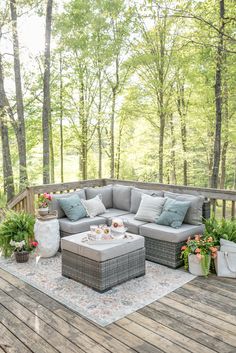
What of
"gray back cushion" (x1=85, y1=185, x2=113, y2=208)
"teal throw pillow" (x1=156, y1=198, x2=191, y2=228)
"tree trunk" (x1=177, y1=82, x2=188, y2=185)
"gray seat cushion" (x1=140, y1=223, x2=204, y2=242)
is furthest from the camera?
"tree trunk" (x1=177, y1=82, x2=188, y2=185)

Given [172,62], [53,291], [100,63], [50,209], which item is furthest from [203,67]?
Result: [53,291]

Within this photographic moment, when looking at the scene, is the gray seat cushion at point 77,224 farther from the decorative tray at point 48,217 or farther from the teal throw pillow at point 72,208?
the decorative tray at point 48,217

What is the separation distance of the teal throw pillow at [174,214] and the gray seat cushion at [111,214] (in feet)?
3.05

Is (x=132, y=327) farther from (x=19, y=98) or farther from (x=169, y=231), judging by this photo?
(x=19, y=98)

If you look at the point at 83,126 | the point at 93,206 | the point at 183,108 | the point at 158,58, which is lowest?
the point at 93,206

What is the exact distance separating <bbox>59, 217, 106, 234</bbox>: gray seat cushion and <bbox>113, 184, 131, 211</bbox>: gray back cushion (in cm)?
69

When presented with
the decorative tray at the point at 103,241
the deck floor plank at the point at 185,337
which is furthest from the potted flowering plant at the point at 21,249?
the deck floor plank at the point at 185,337

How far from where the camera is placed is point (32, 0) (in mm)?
6984

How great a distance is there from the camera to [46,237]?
4566 mm

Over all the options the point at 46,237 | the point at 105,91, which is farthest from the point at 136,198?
the point at 105,91

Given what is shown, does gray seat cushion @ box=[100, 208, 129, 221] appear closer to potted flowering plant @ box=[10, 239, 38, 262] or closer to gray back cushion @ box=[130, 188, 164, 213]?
gray back cushion @ box=[130, 188, 164, 213]

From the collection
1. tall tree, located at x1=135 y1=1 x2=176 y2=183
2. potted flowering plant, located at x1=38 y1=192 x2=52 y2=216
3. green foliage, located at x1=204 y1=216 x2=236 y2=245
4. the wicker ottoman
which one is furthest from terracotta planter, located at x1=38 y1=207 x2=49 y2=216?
tall tree, located at x1=135 y1=1 x2=176 y2=183

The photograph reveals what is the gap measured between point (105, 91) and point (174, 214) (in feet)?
23.2

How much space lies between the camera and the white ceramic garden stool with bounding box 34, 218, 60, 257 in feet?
15.0
